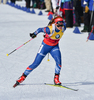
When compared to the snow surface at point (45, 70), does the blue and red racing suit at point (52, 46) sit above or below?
above

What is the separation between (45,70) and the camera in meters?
7.74

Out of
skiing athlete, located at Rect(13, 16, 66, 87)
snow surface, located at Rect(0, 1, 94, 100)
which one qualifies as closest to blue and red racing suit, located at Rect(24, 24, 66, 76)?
skiing athlete, located at Rect(13, 16, 66, 87)

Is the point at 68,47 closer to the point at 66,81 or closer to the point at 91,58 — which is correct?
the point at 91,58

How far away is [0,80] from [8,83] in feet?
0.91

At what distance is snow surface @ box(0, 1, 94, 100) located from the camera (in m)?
5.84

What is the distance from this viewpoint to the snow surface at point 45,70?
230 inches

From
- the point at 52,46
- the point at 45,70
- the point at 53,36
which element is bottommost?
the point at 45,70

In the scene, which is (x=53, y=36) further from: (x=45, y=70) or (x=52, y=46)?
(x=45, y=70)

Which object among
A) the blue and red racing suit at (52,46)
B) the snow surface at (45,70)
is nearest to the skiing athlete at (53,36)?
the blue and red racing suit at (52,46)

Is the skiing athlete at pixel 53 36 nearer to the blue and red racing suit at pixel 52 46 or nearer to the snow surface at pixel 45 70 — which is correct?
the blue and red racing suit at pixel 52 46

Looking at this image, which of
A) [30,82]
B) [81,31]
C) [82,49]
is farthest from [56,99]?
[81,31]

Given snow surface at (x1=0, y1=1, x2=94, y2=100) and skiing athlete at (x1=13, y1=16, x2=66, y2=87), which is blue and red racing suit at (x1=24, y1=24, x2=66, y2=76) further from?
snow surface at (x1=0, y1=1, x2=94, y2=100)

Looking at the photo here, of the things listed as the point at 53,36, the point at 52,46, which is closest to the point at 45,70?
the point at 52,46

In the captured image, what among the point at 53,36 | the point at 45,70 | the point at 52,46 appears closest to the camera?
the point at 53,36
